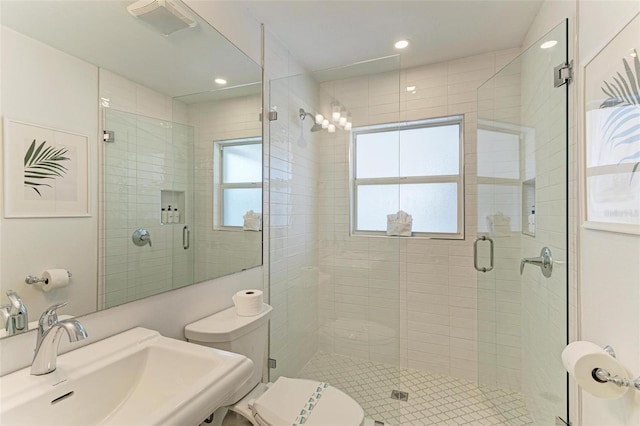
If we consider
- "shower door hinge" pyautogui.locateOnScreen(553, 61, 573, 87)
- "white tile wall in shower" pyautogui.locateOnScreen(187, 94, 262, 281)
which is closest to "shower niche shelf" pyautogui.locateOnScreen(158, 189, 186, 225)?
"white tile wall in shower" pyautogui.locateOnScreen(187, 94, 262, 281)

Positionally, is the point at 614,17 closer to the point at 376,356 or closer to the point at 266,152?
the point at 266,152

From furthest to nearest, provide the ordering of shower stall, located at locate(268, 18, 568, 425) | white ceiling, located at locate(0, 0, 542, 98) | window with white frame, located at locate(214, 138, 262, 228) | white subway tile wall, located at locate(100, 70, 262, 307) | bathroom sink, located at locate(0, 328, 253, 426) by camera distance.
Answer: shower stall, located at locate(268, 18, 568, 425), window with white frame, located at locate(214, 138, 262, 228), white subway tile wall, located at locate(100, 70, 262, 307), white ceiling, located at locate(0, 0, 542, 98), bathroom sink, located at locate(0, 328, 253, 426)

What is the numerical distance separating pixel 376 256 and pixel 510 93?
57.0 inches

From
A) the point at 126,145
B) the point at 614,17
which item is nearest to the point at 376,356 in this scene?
the point at 126,145

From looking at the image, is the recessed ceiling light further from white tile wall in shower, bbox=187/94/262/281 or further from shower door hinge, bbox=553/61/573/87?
white tile wall in shower, bbox=187/94/262/281

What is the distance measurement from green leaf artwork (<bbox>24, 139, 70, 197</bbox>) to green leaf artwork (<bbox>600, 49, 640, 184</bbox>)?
183 centimetres

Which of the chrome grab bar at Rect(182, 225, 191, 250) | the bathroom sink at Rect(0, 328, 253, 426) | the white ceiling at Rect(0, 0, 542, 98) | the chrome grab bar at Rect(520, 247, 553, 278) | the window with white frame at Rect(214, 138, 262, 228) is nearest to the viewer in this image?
the bathroom sink at Rect(0, 328, 253, 426)

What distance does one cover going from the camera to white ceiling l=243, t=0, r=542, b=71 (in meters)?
1.83

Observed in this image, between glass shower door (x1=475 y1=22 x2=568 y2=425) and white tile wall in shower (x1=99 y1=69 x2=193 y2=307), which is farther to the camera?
glass shower door (x1=475 y1=22 x2=568 y2=425)

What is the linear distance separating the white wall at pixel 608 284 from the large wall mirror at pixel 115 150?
1742 millimetres

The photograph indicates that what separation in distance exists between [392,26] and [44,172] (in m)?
2.10

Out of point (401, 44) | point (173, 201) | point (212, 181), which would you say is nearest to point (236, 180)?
point (212, 181)

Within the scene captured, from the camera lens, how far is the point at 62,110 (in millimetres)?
958

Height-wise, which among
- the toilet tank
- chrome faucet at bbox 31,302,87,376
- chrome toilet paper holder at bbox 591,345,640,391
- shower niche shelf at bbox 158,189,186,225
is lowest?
the toilet tank
